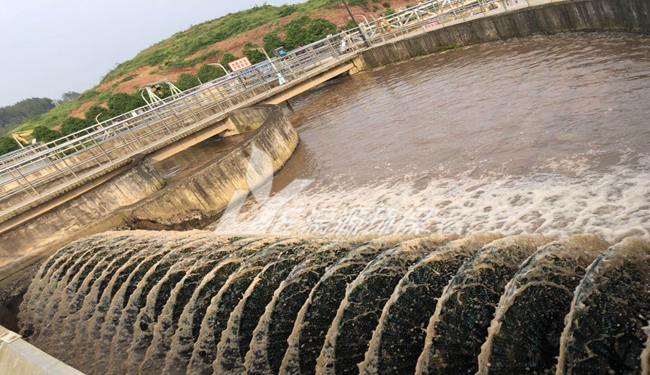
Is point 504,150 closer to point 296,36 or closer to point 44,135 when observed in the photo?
point 44,135

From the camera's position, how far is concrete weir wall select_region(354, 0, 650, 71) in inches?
444

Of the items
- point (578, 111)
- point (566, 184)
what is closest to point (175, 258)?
point (566, 184)

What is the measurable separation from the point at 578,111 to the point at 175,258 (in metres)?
7.71

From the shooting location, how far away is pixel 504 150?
8.34 meters

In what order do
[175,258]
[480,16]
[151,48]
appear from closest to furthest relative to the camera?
[175,258] → [480,16] → [151,48]

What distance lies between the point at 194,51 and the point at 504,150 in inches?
2070

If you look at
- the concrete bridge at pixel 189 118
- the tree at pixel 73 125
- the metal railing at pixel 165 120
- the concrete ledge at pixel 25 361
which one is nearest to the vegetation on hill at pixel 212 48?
the tree at pixel 73 125

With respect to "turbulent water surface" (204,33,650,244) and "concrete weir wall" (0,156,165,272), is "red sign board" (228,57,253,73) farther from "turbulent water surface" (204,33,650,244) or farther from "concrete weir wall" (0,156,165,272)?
"concrete weir wall" (0,156,165,272)

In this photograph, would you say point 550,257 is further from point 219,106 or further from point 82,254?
point 219,106

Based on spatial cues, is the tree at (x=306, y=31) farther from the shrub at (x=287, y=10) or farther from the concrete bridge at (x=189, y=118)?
the concrete bridge at (x=189, y=118)

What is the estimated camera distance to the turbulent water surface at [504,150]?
620cm

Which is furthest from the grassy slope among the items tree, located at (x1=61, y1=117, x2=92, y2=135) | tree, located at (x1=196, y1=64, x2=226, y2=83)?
tree, located at (x1=61, y1=117, x2=92, y2=135)

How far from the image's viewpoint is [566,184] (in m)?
6.52

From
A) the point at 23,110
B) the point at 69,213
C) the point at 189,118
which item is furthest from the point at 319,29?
the point at 23,110
